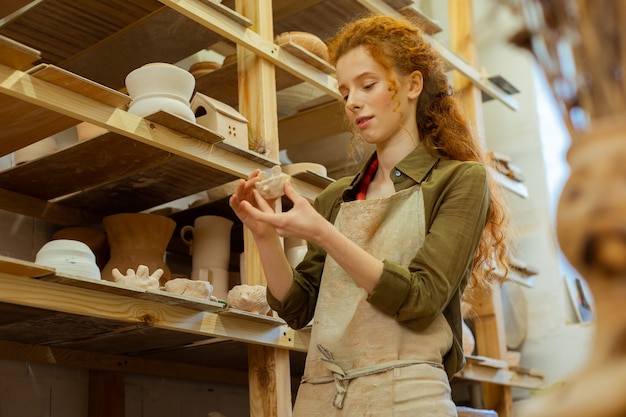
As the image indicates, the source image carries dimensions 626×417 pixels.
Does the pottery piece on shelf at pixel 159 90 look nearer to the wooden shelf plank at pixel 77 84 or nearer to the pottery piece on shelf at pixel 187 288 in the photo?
the wooden shelf plank at pixel 77 84

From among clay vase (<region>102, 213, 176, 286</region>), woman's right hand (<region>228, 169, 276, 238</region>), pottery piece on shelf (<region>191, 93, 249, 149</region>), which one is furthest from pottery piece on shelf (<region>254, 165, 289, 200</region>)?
clay vase (<region>102, 213, 176, 286</region>)

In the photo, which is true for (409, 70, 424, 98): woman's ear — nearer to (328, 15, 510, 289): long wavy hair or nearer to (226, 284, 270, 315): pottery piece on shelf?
(328, 15, 510, 289): long wavy hair

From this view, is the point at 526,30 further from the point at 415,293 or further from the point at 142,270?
the point at 142,270

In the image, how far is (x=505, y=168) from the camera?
428 centimetres

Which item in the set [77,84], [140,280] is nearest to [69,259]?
[140,280]

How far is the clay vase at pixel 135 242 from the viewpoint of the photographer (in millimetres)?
2568

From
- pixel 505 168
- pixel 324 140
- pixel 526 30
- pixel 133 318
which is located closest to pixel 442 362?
pixel 133 318

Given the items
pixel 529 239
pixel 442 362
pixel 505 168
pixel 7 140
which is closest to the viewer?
pixel 442 362

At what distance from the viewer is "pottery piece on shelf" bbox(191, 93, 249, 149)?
252 centimetres

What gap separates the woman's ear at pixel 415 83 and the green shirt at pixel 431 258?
13 cm

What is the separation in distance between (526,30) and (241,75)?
2.31 metres

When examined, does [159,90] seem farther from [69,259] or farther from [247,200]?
[247,200]

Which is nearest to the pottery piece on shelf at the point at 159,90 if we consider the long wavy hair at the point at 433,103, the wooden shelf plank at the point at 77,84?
the wooden shelf plank at the point at 77,84

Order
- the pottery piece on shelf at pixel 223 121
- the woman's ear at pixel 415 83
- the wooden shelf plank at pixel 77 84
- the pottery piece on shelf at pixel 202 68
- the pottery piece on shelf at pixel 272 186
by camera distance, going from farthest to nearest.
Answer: the pottery piece on shelf at pixel 202 68 → the pottery piece on shelf at pixel 223 121 → the wooden shelf plank at pixel 77 84 → the woman's ear at pixel 415 83 → the pottery piece on shelf at pixel 272 186
